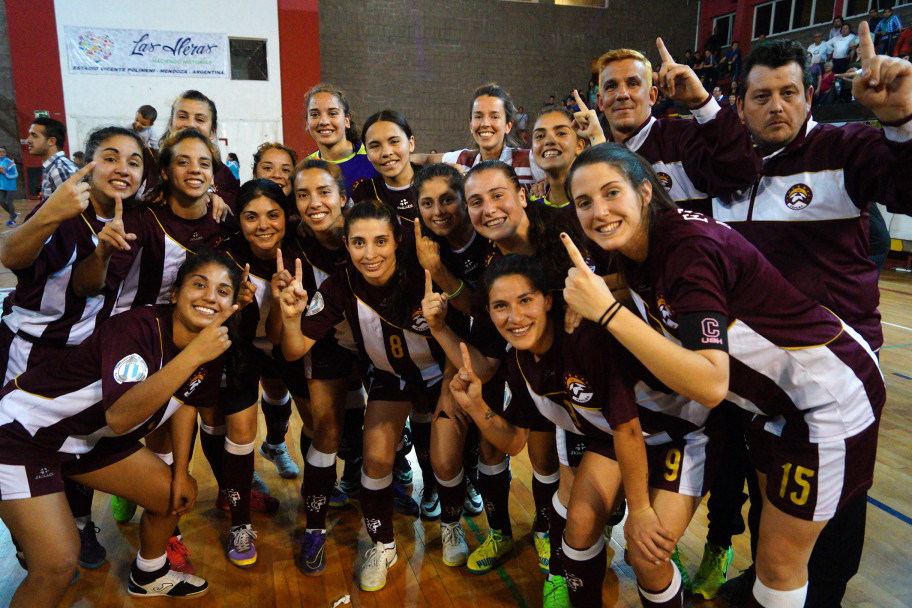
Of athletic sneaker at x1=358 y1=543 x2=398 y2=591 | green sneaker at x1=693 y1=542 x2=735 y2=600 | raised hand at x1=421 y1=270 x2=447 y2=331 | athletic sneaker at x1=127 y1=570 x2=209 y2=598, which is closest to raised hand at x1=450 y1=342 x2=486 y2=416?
raised hand at x1=421 y1=270 x2=447 y2=331

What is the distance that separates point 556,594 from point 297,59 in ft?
50.6

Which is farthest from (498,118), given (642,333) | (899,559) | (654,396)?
(899,559)

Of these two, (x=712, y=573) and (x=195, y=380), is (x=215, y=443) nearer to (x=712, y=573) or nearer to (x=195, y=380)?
(x=195, y=380)

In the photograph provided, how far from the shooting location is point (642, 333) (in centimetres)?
163

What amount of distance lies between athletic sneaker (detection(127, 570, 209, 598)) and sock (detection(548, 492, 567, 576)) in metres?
1.56

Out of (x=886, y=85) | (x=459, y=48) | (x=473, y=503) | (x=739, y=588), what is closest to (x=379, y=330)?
(x=473, y=503)

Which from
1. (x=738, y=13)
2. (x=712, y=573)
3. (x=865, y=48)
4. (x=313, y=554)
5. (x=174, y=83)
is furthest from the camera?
(x=738, y=13)

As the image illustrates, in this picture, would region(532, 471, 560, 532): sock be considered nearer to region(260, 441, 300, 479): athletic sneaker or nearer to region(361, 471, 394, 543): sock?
region(361, 471, 394, 543): sock

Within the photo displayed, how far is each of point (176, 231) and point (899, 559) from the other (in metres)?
3.74

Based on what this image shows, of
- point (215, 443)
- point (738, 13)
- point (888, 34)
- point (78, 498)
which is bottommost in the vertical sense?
point (78, 498)

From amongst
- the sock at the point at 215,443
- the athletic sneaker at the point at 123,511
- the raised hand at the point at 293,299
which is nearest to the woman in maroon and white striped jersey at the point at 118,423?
the raised hand at the point at 293,299

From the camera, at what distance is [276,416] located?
3742mm

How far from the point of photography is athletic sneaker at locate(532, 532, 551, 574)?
2.79 meters

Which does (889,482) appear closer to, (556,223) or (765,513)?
(765,513)
